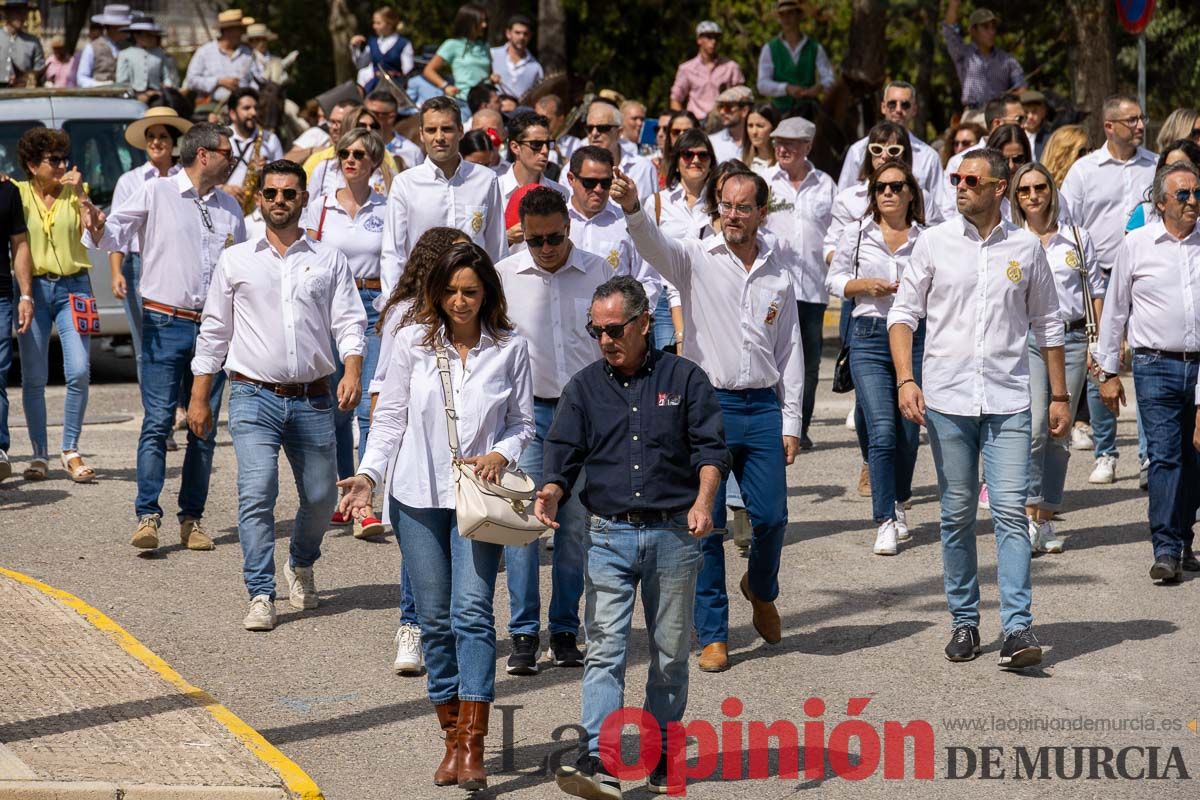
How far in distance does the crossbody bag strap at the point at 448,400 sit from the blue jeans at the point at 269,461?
206cm

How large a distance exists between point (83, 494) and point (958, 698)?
614 cm

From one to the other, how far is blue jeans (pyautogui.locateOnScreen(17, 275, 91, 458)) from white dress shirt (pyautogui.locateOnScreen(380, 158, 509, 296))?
10.5 ft

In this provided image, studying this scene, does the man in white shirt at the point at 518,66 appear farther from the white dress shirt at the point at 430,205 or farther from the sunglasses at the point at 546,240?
the sunglasses at the point at 546,240

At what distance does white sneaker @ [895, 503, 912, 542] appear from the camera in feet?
32.8

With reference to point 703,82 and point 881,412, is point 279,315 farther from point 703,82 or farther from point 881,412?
point 703,82

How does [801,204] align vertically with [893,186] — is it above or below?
below

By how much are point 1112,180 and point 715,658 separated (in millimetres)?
6024

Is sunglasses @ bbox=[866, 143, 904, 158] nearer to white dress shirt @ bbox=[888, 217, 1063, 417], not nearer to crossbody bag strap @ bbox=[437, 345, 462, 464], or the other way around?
white dress shirt @ bbox=[888, 217, 1063, 417]

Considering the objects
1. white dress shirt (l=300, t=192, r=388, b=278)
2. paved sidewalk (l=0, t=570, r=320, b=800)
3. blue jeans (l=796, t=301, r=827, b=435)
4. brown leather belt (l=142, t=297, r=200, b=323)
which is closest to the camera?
paved sidewalk (l=0, t=570, r=320, b=800)

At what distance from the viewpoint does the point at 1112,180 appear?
12.2 meters

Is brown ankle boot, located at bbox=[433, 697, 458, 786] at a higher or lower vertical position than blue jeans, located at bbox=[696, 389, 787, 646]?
lower

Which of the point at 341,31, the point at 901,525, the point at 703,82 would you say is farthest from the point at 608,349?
the point at 341,31

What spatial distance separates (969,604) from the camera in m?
7.80

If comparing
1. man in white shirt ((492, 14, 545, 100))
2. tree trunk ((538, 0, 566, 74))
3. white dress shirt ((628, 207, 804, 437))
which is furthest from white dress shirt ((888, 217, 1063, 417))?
tree trunk ((538, 0, 566, 74))
